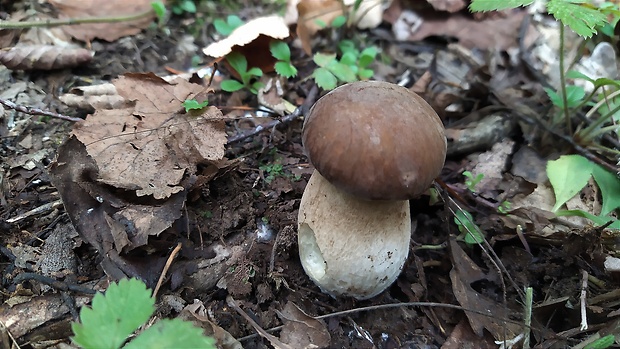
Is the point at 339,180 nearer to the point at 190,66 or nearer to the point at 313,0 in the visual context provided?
the point at 190,66

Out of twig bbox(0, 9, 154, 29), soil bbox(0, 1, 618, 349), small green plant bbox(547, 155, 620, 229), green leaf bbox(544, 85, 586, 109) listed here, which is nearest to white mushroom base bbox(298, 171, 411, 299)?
soil bbox(0, 1, 618, 349)

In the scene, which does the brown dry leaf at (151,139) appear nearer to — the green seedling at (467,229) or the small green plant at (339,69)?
the small green plant at (339,69)

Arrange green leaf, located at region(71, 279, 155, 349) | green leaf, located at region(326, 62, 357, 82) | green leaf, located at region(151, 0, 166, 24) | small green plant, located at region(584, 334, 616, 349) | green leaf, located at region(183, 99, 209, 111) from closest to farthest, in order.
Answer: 1. green leaf, located at region(71, 279, 155, 349)
2. small green plant, located at region(584, 334, 616, 349)
3. green leaf, located at region(183, 99, 209, 111)
4. green leaf, located at region(326, 62, 357, 82)
5. green leaf, located at region(151, 0, 166, 24)

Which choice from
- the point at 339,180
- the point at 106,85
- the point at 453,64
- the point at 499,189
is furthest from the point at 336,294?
the point at 453,64

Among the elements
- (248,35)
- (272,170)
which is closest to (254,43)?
(248,35)

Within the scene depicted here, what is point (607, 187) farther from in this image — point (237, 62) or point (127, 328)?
point (127, 328)

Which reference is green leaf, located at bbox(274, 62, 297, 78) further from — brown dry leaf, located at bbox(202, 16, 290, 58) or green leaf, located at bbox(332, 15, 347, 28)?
green leaf, located at bbox(332, 15, 347, 28)
